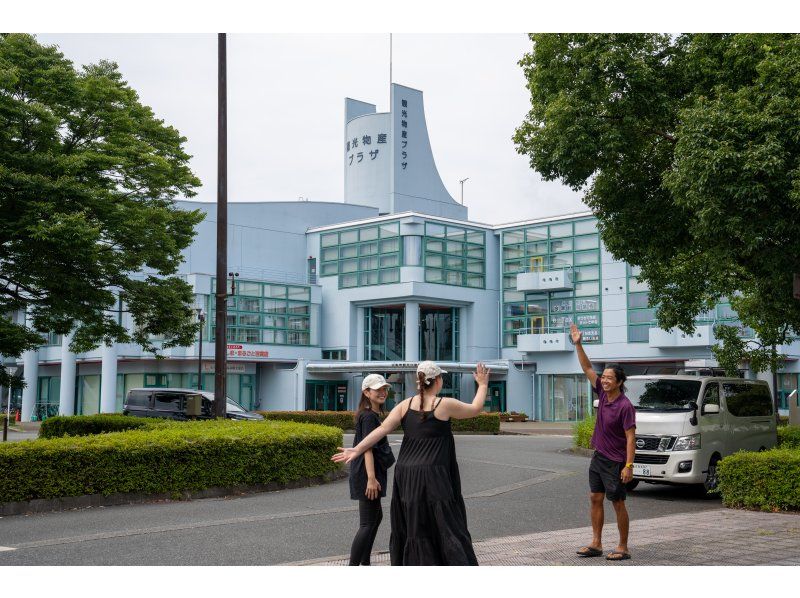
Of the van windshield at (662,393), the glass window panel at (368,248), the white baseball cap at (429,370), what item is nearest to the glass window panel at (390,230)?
the glass window panel at (368,248)

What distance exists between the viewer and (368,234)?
52.0 m

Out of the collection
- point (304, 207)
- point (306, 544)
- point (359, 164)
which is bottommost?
point (306, 544)

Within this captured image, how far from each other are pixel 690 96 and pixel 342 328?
39.1m

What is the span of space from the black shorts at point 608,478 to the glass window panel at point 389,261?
138 feet

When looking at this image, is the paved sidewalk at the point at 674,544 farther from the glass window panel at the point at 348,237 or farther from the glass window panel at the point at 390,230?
the glass window panel at the point at 348,237

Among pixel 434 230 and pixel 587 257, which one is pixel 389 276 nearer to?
pixel 434 230

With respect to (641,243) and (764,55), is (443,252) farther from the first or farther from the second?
(764,55)

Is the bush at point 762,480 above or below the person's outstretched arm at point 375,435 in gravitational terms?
below

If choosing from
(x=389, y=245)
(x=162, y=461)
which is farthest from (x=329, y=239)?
(x=162, y=461)

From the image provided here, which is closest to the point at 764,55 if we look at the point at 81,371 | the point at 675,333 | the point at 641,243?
the point at 641,243

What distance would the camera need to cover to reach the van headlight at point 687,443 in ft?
43.0

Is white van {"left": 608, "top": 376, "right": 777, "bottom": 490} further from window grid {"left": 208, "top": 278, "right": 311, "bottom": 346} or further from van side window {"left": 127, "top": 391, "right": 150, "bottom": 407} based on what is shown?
window grid {"left": 208, "top": 278, "right": 311, "bottom": 346}

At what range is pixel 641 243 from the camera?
16.3 meters

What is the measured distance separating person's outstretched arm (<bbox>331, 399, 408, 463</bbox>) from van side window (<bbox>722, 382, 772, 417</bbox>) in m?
9.24
